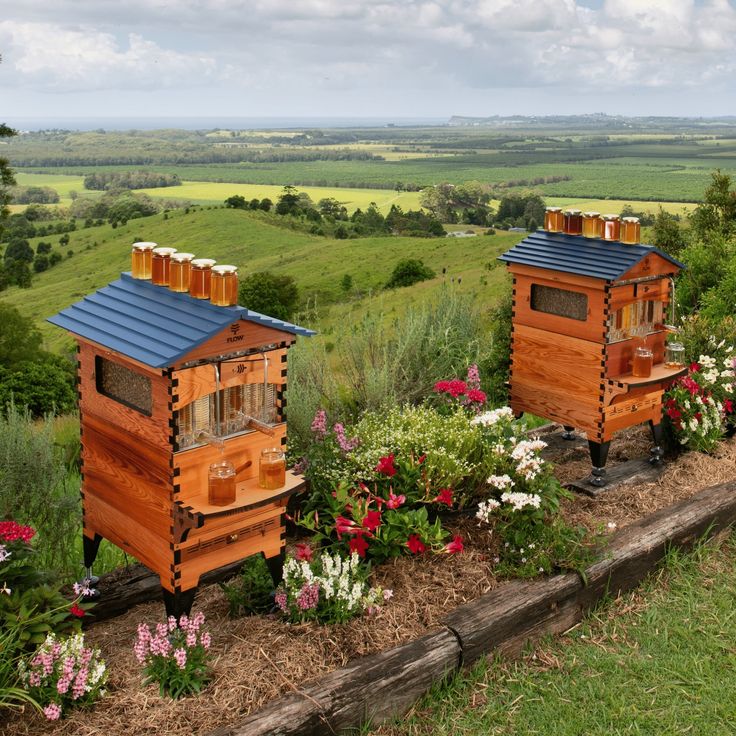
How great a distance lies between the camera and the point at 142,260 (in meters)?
4.27

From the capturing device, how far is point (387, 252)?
7088 centimetres

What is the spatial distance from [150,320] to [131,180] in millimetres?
144609

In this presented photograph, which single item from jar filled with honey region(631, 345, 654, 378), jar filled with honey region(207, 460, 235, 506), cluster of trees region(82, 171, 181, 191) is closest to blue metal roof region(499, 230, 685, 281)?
jar filled with honey region(631, 345, 654, 378)

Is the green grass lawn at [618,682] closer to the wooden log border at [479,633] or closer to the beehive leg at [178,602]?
the wooden log border at [479,633]

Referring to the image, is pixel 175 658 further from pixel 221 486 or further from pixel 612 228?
pixel 612 228

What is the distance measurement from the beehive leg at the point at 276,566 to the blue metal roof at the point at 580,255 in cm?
299

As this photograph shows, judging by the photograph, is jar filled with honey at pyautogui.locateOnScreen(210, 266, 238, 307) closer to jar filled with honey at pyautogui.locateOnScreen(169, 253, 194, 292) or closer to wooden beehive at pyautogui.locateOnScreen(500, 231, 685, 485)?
jar filled with honey at pyautogui.locateOnScreen(169, 253, 194, 292)

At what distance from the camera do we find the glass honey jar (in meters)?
4.17

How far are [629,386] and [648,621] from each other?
174 cm

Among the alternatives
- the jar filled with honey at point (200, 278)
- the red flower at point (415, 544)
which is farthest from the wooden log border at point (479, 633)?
the jar filled with honey at point (200, 278)

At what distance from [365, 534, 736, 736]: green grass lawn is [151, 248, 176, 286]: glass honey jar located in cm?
242

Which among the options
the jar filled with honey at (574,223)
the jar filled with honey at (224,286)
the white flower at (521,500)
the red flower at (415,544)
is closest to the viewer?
the jar filled with honey at (224,286)

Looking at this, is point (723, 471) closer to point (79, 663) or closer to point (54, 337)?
point (79, 663)

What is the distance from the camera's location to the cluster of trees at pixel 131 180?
136 meters
